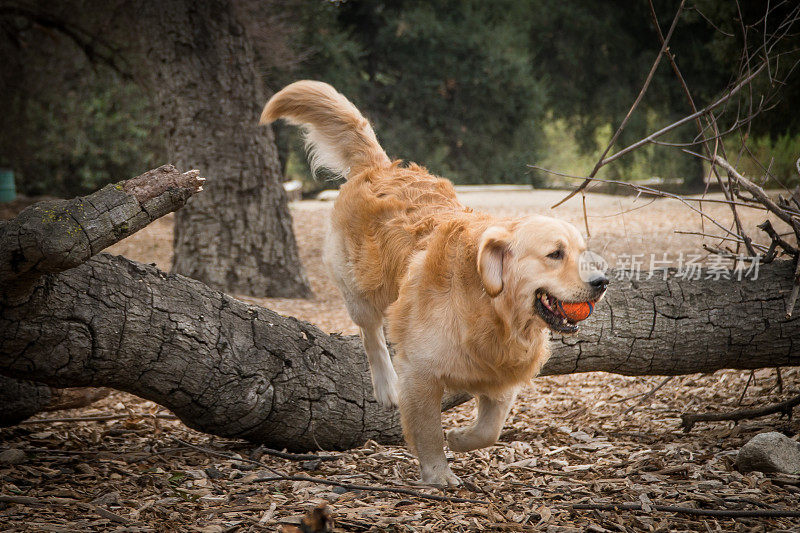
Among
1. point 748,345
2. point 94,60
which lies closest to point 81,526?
point 748,345

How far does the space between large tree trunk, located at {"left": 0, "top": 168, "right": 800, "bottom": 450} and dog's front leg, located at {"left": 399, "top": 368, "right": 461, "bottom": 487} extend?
0.65 m

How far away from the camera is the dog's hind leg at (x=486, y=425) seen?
3.68m

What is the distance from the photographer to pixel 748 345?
4.29 m

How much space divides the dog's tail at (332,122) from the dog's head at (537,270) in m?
1.49

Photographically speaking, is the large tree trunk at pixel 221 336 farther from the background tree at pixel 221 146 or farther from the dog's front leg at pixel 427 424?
the background tree at pixel 221 146

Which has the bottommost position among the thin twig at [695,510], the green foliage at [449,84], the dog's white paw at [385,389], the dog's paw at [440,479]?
the thin twig at [695,510]

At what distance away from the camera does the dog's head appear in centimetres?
311

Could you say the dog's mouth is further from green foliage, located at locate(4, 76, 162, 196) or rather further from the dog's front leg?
green foliage, located at locate(4, 76, 162, 196)

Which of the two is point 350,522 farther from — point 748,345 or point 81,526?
point 748,345

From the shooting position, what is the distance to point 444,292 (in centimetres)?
346

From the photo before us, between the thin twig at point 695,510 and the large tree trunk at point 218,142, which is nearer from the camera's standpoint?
the thin twig at point 695,510

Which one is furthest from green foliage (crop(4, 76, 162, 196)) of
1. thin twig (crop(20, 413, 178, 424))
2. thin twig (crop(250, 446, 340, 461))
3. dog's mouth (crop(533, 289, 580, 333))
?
dog's mouth (crop(533, 289, 580, 333))

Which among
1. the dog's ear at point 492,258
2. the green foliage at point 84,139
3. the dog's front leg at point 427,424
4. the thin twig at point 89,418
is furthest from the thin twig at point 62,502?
the green foliage at point 84,139

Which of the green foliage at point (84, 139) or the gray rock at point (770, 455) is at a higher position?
the green foliage at point (84, 139)
